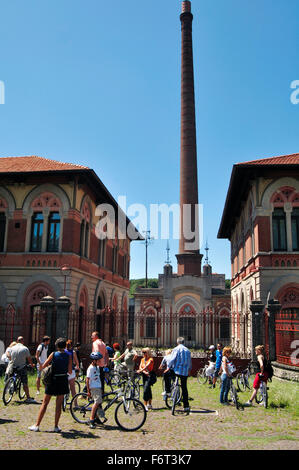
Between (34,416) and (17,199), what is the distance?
13.2 metres

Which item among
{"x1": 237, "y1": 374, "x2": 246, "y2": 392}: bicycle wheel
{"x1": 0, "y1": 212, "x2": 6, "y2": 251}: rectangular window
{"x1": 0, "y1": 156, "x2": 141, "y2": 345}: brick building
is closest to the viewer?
{"x1": 237, "y1": 374, "x2": 246, "y2": 392}: bicycle wheel

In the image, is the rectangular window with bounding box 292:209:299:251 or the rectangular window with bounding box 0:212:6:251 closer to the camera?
the rectangular window with bounding box 292:209:299:251

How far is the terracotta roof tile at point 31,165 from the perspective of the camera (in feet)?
64.6

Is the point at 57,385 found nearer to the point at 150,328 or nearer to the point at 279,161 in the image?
the point at 279,161

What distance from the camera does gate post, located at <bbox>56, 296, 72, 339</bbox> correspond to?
16.2m

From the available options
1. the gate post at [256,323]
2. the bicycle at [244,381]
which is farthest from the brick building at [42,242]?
the bicycle at [244,381]

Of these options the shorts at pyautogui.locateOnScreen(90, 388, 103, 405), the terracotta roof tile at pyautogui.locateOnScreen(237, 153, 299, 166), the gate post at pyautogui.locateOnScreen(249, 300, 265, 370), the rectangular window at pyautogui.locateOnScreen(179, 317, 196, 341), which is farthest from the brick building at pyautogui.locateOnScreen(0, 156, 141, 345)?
the rectangular window at pyautogui.locateOnScreen(179, 317, 196, 341)

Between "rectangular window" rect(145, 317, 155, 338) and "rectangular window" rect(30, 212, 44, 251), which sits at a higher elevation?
"rectangular window" rect(30, 212, 44, 251)

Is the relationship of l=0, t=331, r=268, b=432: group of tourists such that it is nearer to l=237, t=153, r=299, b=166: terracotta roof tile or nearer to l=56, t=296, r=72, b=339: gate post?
l=56, t=296, r=72, b=339: gate post

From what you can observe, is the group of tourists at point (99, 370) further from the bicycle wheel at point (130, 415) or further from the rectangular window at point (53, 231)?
the rectangular window at point (53, 231)

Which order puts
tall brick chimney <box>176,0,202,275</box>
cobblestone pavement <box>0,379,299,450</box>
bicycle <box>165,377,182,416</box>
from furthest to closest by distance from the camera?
tall brick chimney <box>176,0,202,275</box>, bicycle <box>165,377,182,416</box>, cobblestone pavement <box>0,379,299,450</box>

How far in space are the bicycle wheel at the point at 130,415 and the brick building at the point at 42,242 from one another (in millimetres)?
10114
